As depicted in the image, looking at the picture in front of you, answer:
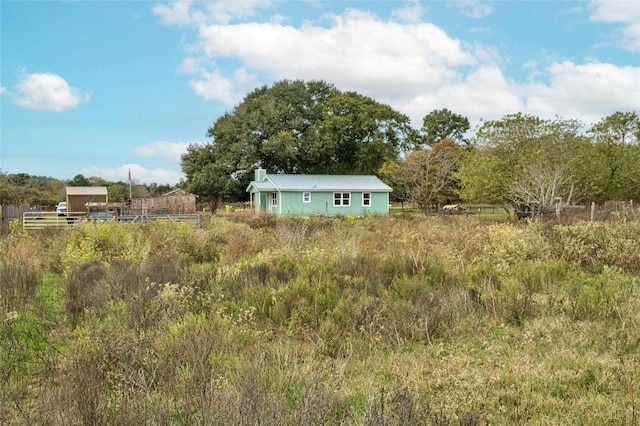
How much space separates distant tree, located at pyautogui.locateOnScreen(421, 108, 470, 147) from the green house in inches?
1049

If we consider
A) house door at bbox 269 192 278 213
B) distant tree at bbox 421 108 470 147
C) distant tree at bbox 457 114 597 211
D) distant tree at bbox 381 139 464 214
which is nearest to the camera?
distant tree at bbox 457 114 597 211

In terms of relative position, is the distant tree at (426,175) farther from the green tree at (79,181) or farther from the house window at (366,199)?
the green tree at (79,181)

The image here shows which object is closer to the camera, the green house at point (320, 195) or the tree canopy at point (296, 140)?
the green house at point (320, 195)

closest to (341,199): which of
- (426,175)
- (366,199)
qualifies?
(366,199)

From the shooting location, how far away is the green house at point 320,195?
3678 cm

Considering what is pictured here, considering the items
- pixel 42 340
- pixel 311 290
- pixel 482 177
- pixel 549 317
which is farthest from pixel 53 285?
pixel 482 177

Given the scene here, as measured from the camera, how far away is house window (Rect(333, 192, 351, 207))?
37.8 m

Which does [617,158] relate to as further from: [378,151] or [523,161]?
[378,151]

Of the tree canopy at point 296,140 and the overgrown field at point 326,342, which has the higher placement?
the tree canopy at point 296,140

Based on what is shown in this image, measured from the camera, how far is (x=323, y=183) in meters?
37.8

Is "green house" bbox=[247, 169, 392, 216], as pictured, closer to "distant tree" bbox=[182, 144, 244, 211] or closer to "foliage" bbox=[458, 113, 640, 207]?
"distant tree" bbox=[182, 144, 244, 211]

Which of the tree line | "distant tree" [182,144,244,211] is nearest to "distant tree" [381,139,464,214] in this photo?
the tree line

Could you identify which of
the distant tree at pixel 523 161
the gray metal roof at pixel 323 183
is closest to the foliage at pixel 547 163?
the distant tree at pixel 523 161

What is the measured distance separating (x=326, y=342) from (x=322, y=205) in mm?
32393
